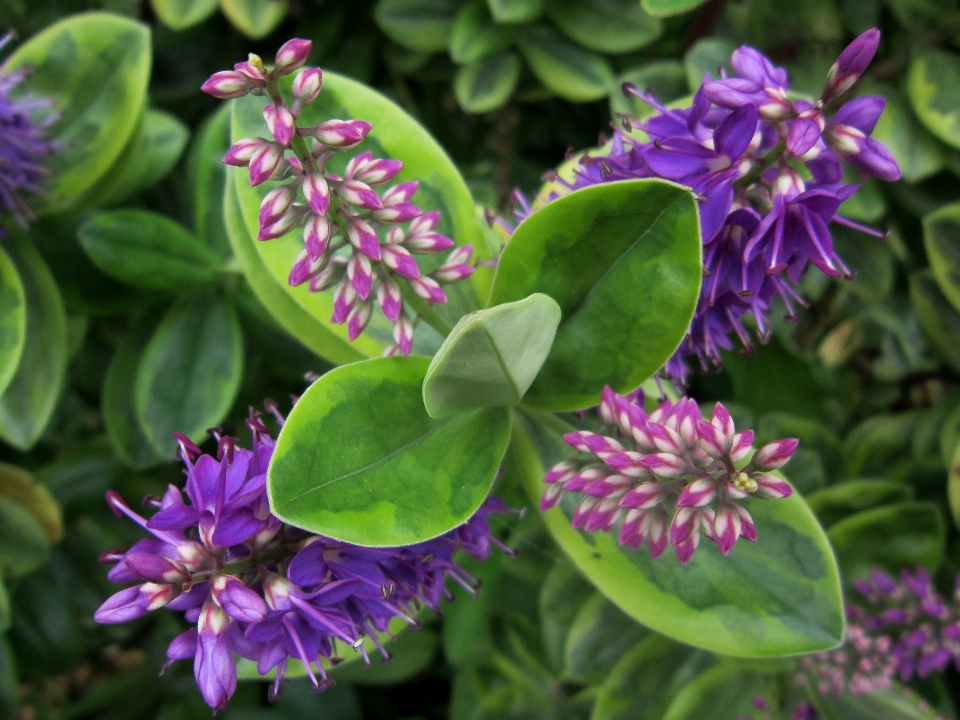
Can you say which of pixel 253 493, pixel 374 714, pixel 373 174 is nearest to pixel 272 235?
pixel 373 174

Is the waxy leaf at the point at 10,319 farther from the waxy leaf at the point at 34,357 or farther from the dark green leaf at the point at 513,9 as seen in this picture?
the dark green leaf at the point at 513,9

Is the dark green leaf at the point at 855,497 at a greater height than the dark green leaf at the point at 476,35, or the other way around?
the dark green leaf at the point at 476,35

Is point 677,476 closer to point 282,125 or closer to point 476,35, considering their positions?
point 282,125

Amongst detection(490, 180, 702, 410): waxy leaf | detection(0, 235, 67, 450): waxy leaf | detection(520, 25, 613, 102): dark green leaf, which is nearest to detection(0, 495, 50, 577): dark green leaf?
detection(0, 235, 67, 450): waxy leaf

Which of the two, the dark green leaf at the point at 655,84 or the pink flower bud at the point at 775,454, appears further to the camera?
the dark green leaf at the point at 655,84

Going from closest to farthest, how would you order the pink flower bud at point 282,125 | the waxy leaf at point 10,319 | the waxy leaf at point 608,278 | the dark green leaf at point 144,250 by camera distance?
the pink flower bud at point 282,125 → the waxy leaf at point 608,278 → the waxy leaf at point 10,319 → the dark green leaf at point 144,250

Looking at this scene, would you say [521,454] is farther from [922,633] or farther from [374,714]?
[374,714]

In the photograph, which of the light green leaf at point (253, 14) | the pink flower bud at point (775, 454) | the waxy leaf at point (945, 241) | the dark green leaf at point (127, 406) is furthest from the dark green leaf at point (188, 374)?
the waxy leaf at point (945, 241)
